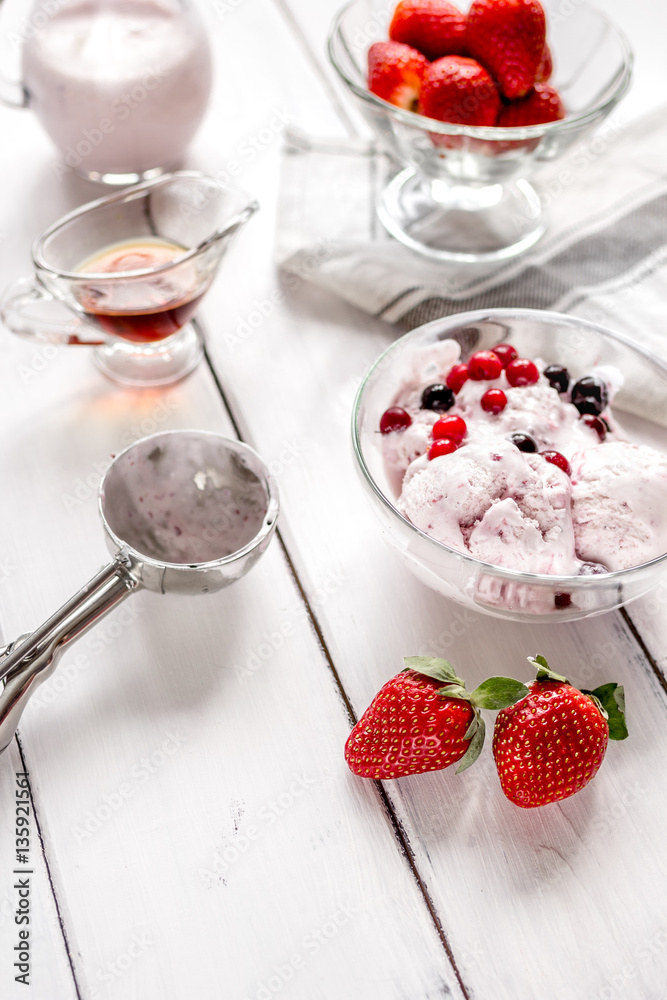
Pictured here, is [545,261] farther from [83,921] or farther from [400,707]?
[83,921]

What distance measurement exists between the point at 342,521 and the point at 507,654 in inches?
10.2

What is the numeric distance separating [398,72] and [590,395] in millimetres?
561

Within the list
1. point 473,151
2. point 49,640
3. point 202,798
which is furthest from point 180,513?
point 473,151

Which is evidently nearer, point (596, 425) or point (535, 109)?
point (596, 425)

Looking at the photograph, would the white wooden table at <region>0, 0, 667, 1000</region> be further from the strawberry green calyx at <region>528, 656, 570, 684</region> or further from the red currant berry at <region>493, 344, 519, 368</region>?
the red currant berry at <region>493, 344, 519, 368</region>

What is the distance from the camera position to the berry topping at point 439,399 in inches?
40.2

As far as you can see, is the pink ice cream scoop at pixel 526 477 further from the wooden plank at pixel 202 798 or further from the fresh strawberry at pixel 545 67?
the fresh strawberry at pixel 545 67

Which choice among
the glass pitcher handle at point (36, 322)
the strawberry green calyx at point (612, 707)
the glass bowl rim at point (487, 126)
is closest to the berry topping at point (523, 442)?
the strawberry green calyx at point (612, 707)

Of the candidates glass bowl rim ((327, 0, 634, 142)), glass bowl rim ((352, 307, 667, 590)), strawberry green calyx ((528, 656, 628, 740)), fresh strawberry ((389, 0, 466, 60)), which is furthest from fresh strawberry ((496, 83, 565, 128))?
strawberry green calyx ((528, 656, 628, 740))

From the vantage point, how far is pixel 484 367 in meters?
1.03

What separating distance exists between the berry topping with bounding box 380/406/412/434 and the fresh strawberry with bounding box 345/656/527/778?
0.99 feet

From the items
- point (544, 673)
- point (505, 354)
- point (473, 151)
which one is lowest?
point (544, 673)

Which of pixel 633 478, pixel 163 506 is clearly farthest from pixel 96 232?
pixel 633 478

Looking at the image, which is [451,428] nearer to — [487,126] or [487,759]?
[487,759]
